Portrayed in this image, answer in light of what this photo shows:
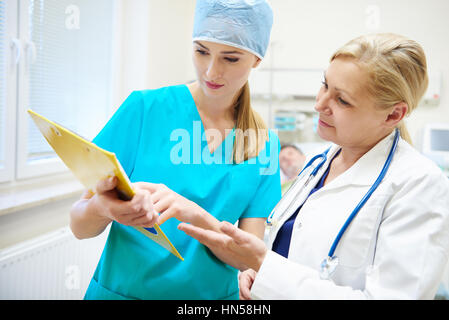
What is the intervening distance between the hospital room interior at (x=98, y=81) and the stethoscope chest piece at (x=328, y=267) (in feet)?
1.74

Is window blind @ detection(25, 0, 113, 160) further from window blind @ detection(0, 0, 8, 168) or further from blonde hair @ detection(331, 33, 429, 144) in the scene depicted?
blonde hair @ detection(331, 33, 429, 144)

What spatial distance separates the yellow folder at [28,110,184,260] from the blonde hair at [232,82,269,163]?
42cm

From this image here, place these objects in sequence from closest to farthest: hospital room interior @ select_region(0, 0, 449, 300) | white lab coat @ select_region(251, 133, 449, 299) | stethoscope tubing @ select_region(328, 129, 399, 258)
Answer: white lab coat @ select_region(251, 133, 449, 299) → stethoscope tubing @ select_region(328, 129, 399, 258) → hospital room interior @ select_region(0, 0, 449, 300)

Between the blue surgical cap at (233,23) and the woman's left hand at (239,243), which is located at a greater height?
the blue surgical cap at (233,23)

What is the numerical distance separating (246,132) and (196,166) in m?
0.21

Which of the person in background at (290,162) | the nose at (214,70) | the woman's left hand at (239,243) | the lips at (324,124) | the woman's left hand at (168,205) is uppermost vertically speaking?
the nose at (214,70)

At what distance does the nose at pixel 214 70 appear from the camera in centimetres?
100

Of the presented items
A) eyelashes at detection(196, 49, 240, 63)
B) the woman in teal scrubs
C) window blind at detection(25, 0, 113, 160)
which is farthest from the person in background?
eyelashes at detection(196, 49, 240, 63)

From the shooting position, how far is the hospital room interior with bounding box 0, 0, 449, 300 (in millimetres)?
1843

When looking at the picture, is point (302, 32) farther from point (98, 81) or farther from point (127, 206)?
point (127, 206)

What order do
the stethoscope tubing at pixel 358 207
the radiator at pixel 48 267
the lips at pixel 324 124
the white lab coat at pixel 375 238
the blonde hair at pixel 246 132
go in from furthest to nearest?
the radiator at pixel 48 267 < the blonde hair at pixel 246 132 < the lips at pixel 324 124 < the stethoscope tubing at pixel 358 207 < the white lab coat at pixel 375 238

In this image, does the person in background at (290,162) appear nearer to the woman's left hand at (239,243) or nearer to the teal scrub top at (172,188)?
the teal scrub top at (172,188)

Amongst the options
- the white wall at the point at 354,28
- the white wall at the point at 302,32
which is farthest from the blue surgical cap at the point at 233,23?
the white wall at the point at 354,28

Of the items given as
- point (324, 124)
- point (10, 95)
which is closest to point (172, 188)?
point (324, 124)
